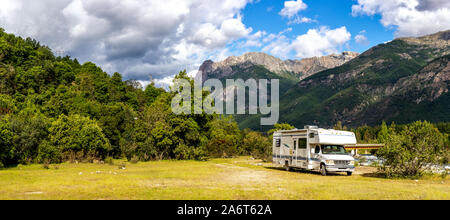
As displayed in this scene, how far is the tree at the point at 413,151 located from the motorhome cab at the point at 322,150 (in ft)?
7.64

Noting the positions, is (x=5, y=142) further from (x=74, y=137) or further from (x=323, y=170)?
(x=323, y=170)

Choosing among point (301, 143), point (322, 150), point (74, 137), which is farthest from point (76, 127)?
point (322, 150)

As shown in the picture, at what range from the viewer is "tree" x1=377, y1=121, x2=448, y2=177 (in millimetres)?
20031

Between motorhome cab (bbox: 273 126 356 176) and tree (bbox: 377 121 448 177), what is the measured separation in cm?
233

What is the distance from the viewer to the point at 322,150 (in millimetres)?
22641

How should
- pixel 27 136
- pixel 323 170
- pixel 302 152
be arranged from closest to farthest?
pixel 323 170 → pixel 302 152 → pixel 27 136

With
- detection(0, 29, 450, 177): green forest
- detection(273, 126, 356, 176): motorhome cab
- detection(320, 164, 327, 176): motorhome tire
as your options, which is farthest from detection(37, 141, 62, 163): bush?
detection(320, 164, 327, 176): motorhome tire

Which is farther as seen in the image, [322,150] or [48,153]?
[48,153]

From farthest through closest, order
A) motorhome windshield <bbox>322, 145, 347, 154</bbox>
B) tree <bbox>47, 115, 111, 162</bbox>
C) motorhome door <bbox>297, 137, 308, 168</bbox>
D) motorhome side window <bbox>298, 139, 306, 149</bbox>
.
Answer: tree <bbox>47, 115, 111, 162</bbox>
motorhome side window <bbox>298, 139, 306, 149</bbox>
motorhome door <bbox>297, 137, 308, 168</bbox>
motorhome windshield <bbox>322, 145, 347, 154</bbox>

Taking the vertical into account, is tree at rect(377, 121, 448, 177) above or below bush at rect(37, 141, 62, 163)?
above

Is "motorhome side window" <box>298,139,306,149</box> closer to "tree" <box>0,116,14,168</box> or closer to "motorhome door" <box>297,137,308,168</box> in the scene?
"motorhome door" <box>297,137,308,168</box>

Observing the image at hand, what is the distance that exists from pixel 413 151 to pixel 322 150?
5.49m
